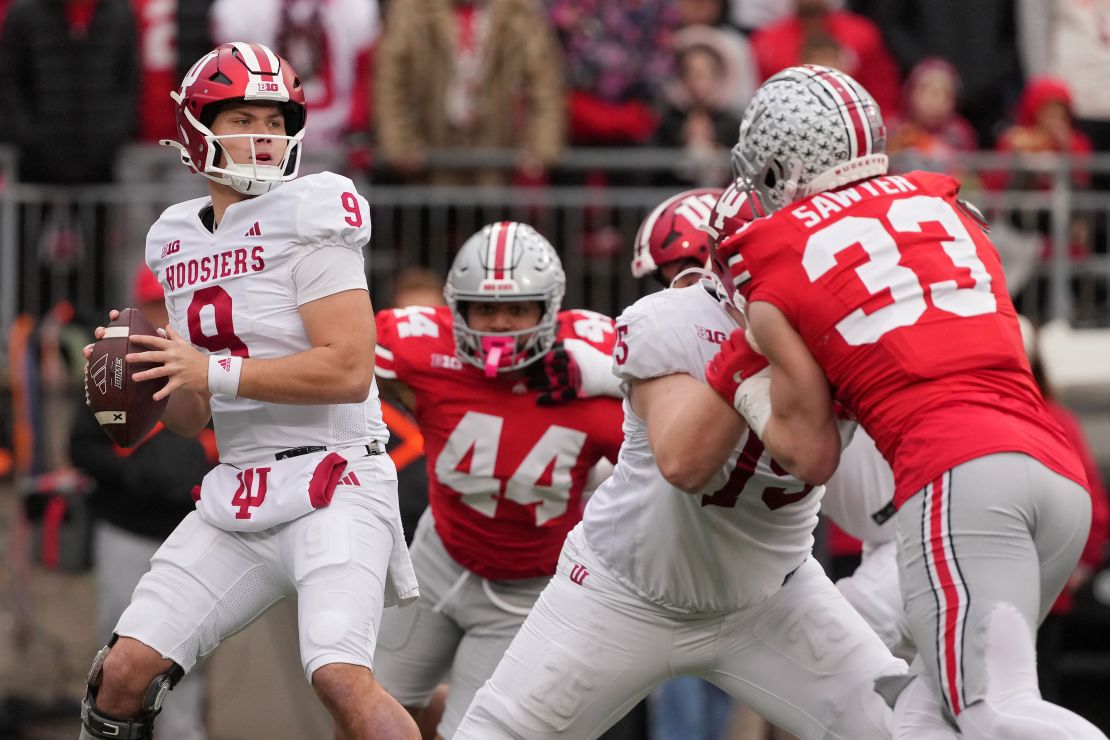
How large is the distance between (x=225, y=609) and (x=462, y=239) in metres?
4.83

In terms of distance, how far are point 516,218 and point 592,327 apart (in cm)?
363

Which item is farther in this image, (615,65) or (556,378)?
(615,65)

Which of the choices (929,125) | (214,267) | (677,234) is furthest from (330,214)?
(929,125)

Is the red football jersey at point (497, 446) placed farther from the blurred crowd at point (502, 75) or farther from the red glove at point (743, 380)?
the blurred crowd at point (502, 75)

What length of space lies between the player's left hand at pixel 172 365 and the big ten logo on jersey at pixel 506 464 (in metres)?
1.21

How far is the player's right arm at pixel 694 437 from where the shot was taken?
4.32 metres

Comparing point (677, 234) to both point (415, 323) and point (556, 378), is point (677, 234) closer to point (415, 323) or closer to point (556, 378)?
point (556, 378)

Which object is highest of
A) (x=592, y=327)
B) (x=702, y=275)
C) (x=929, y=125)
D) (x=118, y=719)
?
(x=929, y=125)

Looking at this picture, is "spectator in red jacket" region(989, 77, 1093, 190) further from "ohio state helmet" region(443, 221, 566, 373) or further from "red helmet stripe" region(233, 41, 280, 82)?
"red helmet stripe" region(233, 41, 280, 82)

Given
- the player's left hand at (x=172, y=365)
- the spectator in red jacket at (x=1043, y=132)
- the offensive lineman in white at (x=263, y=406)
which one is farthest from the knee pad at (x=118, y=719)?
the spectator in red jacket at (x=1043, y=132)

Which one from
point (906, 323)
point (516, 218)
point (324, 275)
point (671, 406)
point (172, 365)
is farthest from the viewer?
point (516, 218)

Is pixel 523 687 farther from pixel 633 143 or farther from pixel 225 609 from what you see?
pixel 633 143

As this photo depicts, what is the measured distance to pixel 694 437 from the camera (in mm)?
4336

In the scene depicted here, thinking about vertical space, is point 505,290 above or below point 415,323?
above
